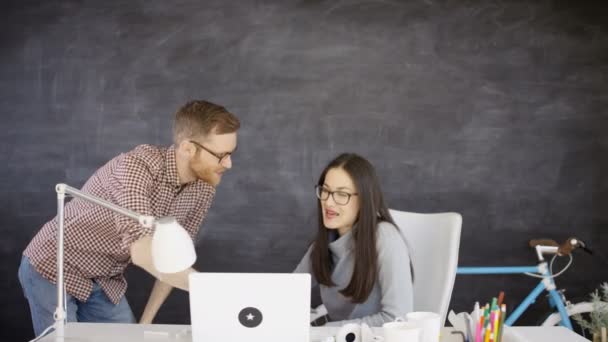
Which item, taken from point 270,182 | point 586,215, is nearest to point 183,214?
point 270,182

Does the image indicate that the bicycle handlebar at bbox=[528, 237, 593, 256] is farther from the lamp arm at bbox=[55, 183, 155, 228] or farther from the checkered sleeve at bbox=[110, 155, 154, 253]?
the lamp arm at bbox=[55, 183, 155, 228]

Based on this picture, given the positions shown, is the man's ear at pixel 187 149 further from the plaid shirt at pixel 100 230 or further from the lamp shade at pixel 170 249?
the lamp shade at pixel 170 249

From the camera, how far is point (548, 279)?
336 centimetres

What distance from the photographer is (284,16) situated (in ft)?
11.8

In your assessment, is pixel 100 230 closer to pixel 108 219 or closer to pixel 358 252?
pixel 108 219

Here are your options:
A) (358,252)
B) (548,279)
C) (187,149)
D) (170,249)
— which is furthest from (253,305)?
(548,279)

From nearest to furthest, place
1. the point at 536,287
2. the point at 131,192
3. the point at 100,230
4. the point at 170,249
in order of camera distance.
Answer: the point at 170,249, the point at 131,192, the point at 100,230, the point at 536,287

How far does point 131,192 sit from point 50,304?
622mm

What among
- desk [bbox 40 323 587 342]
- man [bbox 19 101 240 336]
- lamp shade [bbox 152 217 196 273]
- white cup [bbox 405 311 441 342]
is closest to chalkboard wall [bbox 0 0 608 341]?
man [bbox 19 101 240 336]

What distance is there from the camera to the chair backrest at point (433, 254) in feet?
7.95

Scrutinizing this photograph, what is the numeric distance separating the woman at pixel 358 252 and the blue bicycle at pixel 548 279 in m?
1.18

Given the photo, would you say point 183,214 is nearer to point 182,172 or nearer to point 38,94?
point 182,172

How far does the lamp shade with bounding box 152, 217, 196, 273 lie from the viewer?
4.88ft

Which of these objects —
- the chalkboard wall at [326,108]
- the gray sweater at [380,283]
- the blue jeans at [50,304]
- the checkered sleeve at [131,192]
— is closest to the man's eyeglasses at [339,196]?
the gray sweater at [380,283]
